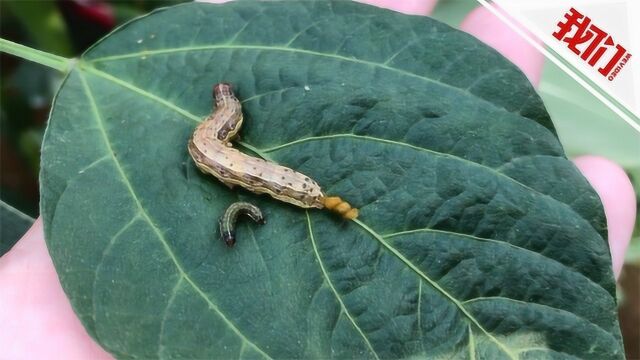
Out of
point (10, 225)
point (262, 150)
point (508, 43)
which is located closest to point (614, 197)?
point (508, 43)

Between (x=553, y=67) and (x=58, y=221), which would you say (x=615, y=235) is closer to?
(x=553, y=67)

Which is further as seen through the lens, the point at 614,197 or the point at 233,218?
the point at 614,197

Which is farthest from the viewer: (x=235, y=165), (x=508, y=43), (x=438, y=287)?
(x=508, y=43)

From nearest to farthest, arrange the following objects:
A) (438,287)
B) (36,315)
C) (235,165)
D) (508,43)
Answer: (438,287), (235,165), (36,315), (508,43)

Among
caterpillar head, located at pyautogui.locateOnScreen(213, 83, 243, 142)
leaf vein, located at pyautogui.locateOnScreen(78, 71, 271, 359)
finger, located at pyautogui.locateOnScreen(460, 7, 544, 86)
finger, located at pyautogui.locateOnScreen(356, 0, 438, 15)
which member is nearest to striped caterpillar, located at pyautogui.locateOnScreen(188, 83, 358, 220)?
caterpillar head, located at pyautogui.locateOnScreen(213, 83, 243, 142)

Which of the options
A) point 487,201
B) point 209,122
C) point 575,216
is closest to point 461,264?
point 487,201

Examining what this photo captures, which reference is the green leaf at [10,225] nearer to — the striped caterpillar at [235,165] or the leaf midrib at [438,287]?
the striped caterpillar at [235,165]

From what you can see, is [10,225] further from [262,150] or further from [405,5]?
[405,5]
